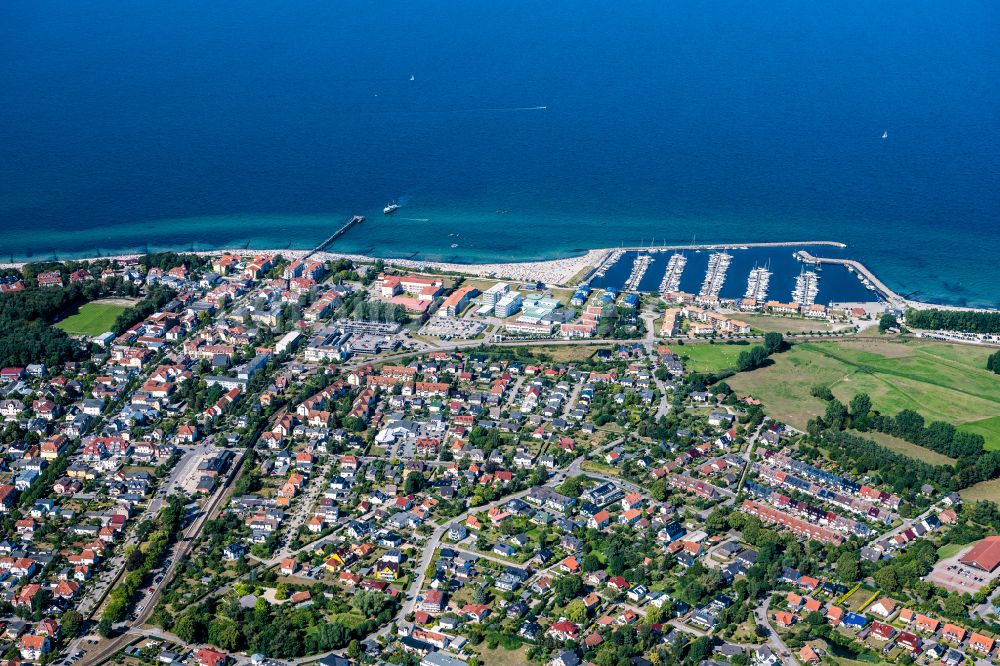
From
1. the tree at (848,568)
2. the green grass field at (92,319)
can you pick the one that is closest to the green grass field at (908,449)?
the tree at (848,568)

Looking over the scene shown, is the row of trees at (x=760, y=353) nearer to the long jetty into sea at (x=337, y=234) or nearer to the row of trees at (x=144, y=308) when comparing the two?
the long jetty into sea at (x=337, y=234)

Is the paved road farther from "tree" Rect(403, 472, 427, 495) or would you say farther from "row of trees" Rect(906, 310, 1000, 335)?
"row of trees" Rect(906, 310, 1000, 335)

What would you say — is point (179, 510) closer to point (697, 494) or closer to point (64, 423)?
point (64, 423)

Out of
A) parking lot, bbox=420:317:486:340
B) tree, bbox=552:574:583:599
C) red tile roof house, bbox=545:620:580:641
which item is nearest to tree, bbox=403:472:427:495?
tree, bbox=552:574:583:599

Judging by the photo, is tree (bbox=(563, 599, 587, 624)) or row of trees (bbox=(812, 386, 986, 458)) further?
row of trees (bbox=(812, 386, 986, 458))

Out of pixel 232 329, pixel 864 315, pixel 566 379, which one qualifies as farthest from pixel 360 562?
pixel 864 315

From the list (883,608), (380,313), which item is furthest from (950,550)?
(380,313)
